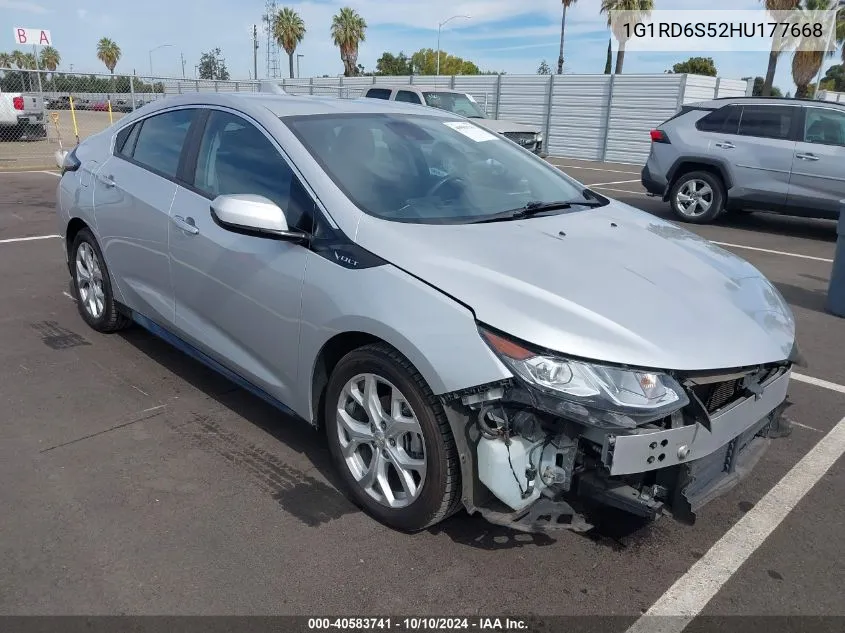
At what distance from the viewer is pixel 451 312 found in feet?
8.47

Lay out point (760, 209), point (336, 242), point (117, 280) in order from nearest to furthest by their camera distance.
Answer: point (336, 242) < point (117, 280) < point (760, 209)

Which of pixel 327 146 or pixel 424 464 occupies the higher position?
pixel 327 146

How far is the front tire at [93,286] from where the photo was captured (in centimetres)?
489

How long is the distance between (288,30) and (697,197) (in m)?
56.0

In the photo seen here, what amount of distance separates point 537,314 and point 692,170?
9373mm

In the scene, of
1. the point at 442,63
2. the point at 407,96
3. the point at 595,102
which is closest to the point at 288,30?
the point at 442,63

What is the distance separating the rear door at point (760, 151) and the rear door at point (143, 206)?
8.56 m

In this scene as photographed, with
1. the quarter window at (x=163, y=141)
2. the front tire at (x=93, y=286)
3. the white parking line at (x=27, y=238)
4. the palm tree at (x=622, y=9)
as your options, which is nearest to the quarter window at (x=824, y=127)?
the quarter window at (x=163, y=141)

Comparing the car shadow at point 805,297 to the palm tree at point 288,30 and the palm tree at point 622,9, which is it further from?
the palm tree at point 288,30

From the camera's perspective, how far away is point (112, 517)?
304cm

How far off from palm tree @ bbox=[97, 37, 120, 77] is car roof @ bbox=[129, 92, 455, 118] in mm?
97986

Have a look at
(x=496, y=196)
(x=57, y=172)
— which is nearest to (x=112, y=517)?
(x=496, y=196)

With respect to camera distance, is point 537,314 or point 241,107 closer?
point 537,314

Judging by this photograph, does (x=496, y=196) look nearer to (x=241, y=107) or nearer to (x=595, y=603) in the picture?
(x=241, y=107)
